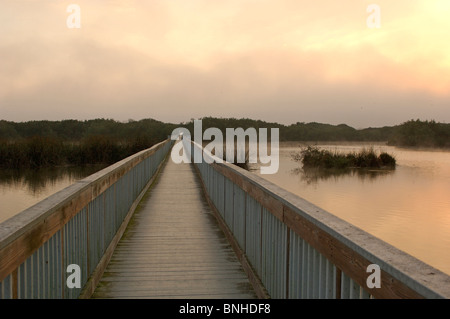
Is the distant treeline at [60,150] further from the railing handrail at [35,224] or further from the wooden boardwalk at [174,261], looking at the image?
the railing handrail at [35,224]

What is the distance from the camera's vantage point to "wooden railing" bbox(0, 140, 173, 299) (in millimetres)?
2094

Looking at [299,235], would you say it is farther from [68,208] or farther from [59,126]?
[59,126]

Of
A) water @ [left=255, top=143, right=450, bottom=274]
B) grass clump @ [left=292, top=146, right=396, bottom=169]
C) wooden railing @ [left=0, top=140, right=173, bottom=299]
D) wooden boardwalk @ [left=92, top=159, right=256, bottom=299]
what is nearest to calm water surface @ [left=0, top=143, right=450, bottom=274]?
water @ [left=255, top=143, right=450, bottom=274]

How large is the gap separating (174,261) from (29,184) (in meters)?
17.8

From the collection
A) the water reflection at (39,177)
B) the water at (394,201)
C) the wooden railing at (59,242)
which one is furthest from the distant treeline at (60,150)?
the wooden railing at (59,242)

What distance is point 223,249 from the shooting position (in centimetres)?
552

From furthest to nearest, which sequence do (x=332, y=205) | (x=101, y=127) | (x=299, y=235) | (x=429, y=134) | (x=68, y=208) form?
(x=101, y=127) → (x=429, y=134) → (x=332, y=205) → (x=68, y=208) → (x=299, y=235)

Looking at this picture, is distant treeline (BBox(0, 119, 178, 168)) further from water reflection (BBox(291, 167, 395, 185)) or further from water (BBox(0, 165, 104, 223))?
water reflection (BBox(291, 167, 395, 185))

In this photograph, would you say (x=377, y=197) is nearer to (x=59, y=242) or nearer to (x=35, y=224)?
(x=59, y=242)

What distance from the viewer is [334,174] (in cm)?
2728

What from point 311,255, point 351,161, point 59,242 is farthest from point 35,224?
point 351,161

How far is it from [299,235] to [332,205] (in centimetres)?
1468

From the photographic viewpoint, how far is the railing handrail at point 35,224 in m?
1.97
